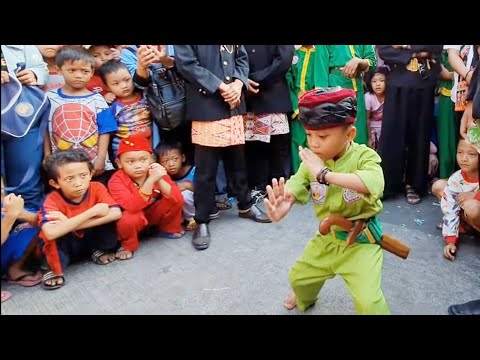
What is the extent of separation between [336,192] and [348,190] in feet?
0.21

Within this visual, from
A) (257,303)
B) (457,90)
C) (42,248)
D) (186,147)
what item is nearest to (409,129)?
(457,90)

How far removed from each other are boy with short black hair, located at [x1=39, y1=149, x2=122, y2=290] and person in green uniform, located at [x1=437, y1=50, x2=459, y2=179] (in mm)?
2395

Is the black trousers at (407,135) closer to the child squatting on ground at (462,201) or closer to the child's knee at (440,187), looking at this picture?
the child's knee at (440,187)

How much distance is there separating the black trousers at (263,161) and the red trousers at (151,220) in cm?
73

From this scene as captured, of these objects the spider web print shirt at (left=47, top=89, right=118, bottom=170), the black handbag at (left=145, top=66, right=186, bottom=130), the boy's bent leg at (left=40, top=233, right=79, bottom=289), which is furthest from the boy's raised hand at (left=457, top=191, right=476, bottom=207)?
the boy's bent leg at (left=40, top=233, right=79, bottom=289)

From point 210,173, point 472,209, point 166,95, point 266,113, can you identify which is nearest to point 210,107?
point 166,95

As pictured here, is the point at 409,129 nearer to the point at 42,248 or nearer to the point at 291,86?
the point at 291,86

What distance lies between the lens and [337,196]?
1673 millimetres

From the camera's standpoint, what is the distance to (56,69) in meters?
2.45

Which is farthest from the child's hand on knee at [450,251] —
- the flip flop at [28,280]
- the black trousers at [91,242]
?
the flip flop at [28,280]

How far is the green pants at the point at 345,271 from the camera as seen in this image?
1.57m

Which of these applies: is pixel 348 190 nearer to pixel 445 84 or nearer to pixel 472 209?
pixel 472 209

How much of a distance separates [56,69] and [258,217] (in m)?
1.51

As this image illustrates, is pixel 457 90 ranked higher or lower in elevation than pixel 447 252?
higher
